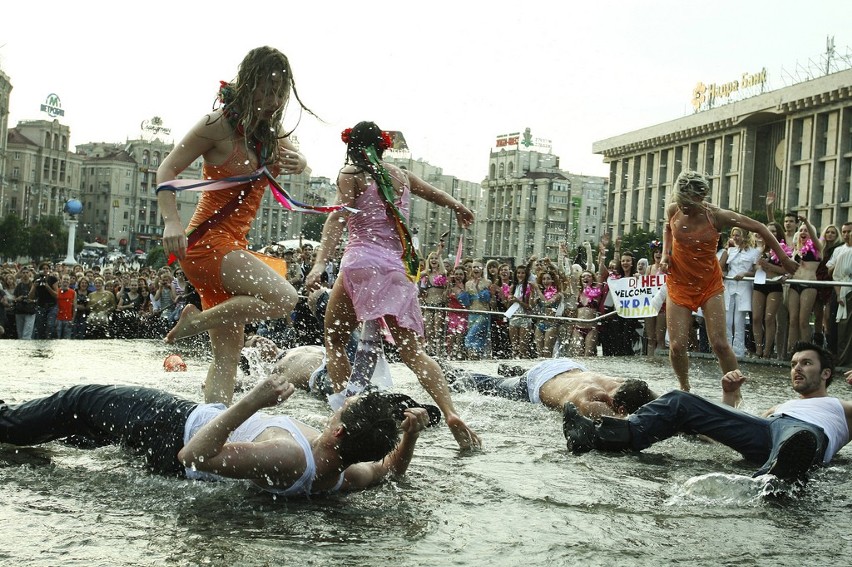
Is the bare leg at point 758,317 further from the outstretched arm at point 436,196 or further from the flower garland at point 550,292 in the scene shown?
the outstretched arm at point 436,196

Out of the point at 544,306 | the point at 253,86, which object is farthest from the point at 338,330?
the point at 544,306

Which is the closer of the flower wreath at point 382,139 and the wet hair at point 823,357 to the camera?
the wet hair at point 823,357

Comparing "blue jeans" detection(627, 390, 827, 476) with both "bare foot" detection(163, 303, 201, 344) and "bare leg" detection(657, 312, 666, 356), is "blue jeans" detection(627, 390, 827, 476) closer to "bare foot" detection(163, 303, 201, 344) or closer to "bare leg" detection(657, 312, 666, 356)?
"bare foot" detection(163, 303, 201, 344)

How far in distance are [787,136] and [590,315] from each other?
70.3 metres

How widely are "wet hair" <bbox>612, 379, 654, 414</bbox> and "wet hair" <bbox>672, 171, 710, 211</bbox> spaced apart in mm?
1915

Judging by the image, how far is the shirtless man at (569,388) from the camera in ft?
20.6

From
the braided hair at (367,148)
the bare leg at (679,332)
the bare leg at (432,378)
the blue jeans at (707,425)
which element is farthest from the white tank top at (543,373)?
the braided hair at (367,148)

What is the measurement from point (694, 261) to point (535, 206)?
142191 mm

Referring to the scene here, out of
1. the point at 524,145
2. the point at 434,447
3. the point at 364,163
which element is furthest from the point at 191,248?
the point at 524,145

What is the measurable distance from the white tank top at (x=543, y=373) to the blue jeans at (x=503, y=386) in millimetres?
78

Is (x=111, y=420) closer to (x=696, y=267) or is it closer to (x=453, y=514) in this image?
(x=453, y=514)

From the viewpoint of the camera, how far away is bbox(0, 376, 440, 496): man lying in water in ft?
13.1

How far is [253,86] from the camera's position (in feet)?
17.1

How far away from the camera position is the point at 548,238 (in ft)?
497
